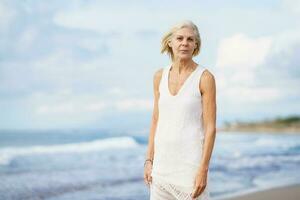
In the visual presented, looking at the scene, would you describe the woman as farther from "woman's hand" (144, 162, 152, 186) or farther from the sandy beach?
the sandy beach

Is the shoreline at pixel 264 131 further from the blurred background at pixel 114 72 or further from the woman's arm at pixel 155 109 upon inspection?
the woman's arm at pixel 155 109

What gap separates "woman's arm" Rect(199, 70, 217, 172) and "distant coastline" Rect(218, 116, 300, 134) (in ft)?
27.4

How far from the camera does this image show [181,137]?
6.64 ft

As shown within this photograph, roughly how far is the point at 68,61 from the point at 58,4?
2.72ft

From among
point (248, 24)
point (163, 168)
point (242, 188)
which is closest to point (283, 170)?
point (242, 188)

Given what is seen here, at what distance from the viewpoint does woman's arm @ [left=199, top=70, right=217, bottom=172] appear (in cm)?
201

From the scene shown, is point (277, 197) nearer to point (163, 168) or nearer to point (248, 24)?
point (163, 168)

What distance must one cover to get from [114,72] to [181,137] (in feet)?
23.7

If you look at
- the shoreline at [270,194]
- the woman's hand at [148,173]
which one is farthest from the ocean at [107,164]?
the woman's hand at [148,173]

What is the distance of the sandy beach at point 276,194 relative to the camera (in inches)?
207

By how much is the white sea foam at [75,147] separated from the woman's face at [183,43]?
279 inches

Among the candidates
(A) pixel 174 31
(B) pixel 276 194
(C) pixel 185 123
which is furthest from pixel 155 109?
(B) pixel 276 194

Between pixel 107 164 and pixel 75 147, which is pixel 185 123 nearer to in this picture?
pixel 107 164

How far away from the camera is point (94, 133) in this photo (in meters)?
9.61
